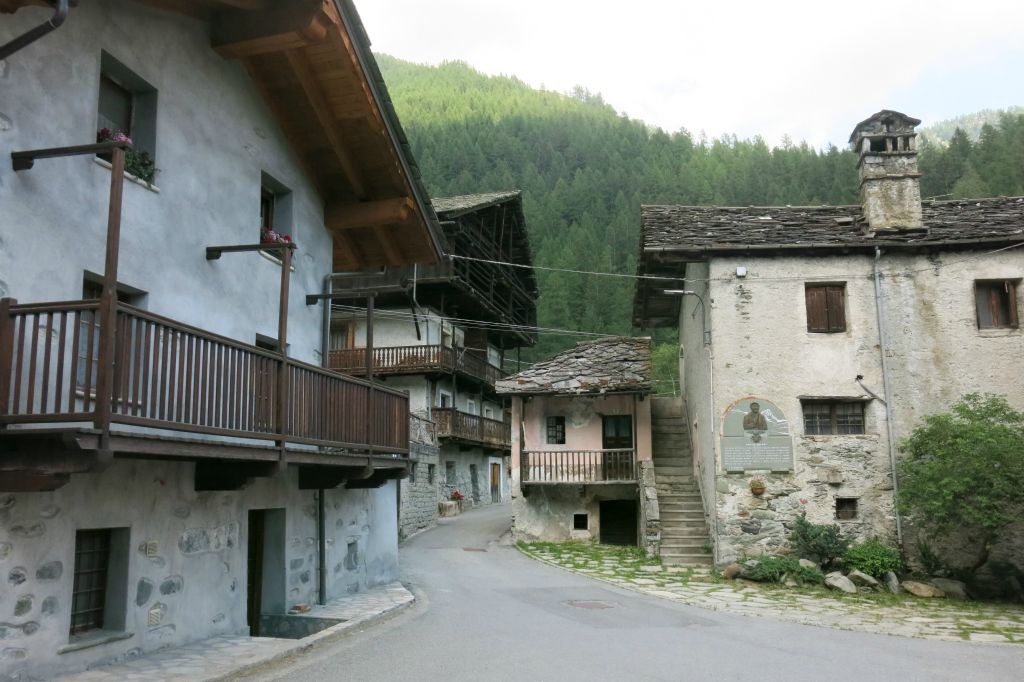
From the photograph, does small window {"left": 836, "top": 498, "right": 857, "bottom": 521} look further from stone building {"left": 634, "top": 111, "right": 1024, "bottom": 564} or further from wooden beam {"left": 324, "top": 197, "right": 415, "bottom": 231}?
wooden beam {"left": 324, "top": 197, "right": 415, "bottom": 231}

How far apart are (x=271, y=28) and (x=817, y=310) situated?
12166 millimetres

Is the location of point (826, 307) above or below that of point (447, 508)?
above

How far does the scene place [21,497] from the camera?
22.5 ft

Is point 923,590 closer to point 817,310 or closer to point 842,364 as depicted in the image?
point 842,364

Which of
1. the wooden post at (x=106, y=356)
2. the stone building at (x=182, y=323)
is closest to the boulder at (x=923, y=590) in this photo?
the stone building at (x=182, y=323)

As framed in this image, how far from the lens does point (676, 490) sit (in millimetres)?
20359

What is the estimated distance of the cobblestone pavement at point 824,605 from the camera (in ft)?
37.5

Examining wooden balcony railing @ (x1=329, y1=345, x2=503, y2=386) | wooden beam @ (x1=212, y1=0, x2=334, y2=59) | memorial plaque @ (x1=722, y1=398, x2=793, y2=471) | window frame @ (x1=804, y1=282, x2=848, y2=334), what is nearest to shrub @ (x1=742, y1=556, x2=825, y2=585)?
memorial plaque @ (x1=722, y1=398, x2=793, y2=471)

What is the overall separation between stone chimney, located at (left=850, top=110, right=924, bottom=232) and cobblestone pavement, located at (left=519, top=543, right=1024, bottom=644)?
7674 millimetres

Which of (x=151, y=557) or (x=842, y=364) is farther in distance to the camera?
(x=842, y=364)

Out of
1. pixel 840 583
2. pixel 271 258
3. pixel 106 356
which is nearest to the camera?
pixel 106 356

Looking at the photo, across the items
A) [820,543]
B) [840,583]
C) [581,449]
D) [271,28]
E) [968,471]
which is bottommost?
[840,583]

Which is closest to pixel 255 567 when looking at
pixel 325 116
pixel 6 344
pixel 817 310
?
pixel 6 344

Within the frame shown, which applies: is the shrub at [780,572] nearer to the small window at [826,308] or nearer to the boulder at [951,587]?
the boulder at [951,587]
